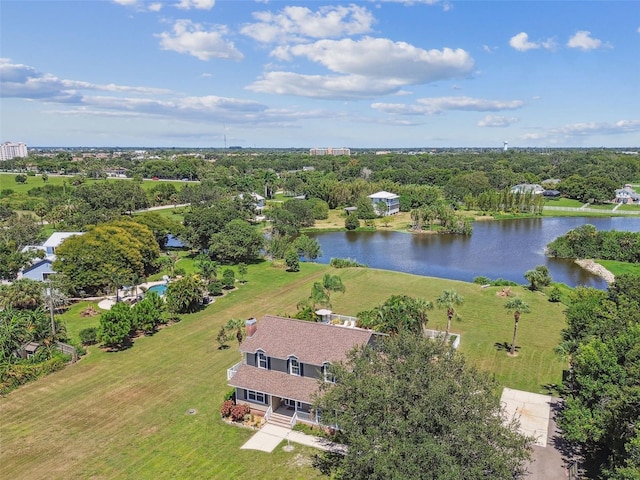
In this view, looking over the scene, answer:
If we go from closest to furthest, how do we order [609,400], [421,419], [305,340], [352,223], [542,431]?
[421,419], [609,400], [542,431], [305,340], [352,223]

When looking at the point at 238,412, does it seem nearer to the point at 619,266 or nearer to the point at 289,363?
the point at 289,363

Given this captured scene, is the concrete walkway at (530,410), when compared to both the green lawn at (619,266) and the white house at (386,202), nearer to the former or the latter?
the green lawn at (619,266)

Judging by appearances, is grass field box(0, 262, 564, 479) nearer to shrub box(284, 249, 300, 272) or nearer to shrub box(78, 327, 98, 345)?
shrub box(78, 327, 98, 345)

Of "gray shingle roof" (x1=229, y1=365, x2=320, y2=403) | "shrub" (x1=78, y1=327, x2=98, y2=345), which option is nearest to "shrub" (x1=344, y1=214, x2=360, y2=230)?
"shrub" (x1=78, y1=327, x2=98, y2=345)

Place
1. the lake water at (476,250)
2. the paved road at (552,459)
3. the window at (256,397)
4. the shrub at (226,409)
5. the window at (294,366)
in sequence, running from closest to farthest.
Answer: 1. the paved road at (552,459)
2. the window at (294,366)
3. the shrub at (226,409)
4. the window at (256,397)
5. the lake water at (476,250)

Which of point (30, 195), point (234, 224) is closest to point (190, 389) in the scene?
point (234, 224)

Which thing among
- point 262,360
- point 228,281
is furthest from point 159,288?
point 262,360

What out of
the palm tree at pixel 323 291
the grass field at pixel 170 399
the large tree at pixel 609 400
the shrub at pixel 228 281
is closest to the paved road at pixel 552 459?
the large tree at pixel 609 400
